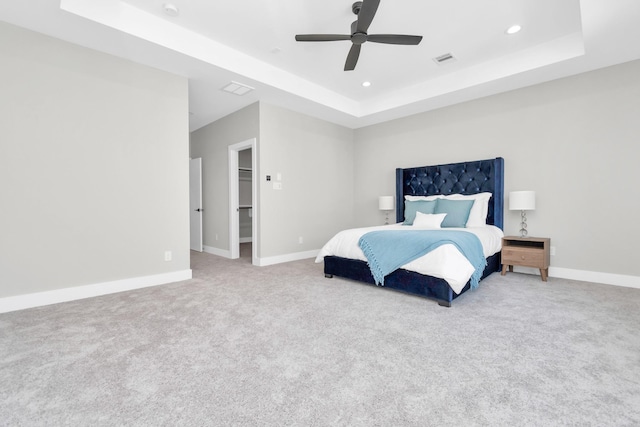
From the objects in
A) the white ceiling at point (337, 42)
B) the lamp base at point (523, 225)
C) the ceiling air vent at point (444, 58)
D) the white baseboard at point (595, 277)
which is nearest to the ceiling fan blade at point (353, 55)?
the white ceiling at point (337, 42)

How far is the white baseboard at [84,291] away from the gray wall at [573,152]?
4.54 m

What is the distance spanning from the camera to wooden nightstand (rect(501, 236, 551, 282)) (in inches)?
139

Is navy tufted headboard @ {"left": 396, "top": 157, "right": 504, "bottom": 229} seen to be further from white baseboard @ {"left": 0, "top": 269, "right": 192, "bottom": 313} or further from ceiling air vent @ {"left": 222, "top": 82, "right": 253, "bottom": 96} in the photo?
white baseboard @ {"left": 0, "top": 269, "right": 192, "bottom": 313}

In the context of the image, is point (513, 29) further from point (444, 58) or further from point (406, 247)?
point (406, 247)

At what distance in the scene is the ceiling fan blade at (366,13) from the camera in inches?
91.0

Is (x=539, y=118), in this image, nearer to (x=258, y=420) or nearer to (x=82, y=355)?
(x=258, y=420)

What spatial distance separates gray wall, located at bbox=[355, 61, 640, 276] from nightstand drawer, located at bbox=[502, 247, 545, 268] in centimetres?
52

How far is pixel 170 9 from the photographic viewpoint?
9.22ft

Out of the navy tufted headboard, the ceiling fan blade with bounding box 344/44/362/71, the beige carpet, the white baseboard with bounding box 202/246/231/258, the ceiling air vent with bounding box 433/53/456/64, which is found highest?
the ceiling air vent with bounding box 433/53/456/64

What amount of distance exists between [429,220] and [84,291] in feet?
13.9

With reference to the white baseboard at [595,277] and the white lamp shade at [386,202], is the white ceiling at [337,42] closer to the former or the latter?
the white lamp shade at [386,202]

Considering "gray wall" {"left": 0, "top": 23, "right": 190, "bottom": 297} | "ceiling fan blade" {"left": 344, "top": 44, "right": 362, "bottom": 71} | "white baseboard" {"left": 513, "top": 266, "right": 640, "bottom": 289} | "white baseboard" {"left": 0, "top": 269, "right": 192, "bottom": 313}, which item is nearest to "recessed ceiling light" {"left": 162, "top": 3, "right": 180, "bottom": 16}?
"gray wall" {"left": 0, "top": 23, "right": 190, "bottom": 297}

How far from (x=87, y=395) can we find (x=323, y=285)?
2.32 meters

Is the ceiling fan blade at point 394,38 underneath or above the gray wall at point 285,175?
above
